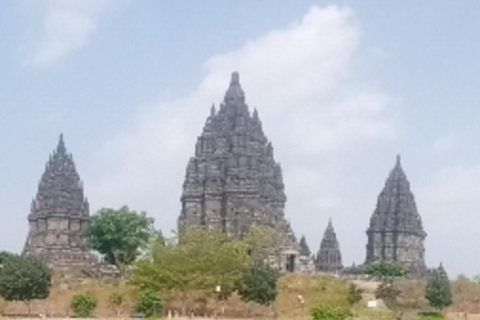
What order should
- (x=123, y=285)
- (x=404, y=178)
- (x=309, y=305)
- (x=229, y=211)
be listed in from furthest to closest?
(x=404, y=178)
(x=229, y=211)
(x=123, y=285)
(x=309, y=305)

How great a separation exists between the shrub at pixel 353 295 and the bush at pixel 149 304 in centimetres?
1563

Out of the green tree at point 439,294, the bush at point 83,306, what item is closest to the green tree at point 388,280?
the green tree at point 439,294

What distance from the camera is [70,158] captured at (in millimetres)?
105188

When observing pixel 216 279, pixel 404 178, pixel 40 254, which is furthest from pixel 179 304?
pixel 404 178

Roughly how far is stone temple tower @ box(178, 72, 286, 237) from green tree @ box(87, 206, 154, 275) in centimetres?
419

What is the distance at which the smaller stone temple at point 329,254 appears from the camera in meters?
110

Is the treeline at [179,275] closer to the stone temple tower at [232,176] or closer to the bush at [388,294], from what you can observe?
the bush at [388,294]

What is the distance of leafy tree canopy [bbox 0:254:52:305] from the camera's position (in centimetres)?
6066

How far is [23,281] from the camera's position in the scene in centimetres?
6066

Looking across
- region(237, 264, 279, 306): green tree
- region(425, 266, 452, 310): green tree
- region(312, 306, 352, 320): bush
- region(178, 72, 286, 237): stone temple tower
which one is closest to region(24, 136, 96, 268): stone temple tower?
region(178, 72, 286, 237): stone temple tower

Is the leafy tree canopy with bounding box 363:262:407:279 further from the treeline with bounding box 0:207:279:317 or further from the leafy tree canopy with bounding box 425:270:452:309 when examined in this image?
the treeline with bounding box 0:207:279:317

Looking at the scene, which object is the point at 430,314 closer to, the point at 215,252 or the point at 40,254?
the point at 215,252

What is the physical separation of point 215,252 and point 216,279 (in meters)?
3.36

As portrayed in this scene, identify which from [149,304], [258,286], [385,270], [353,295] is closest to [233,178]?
[385,270]
